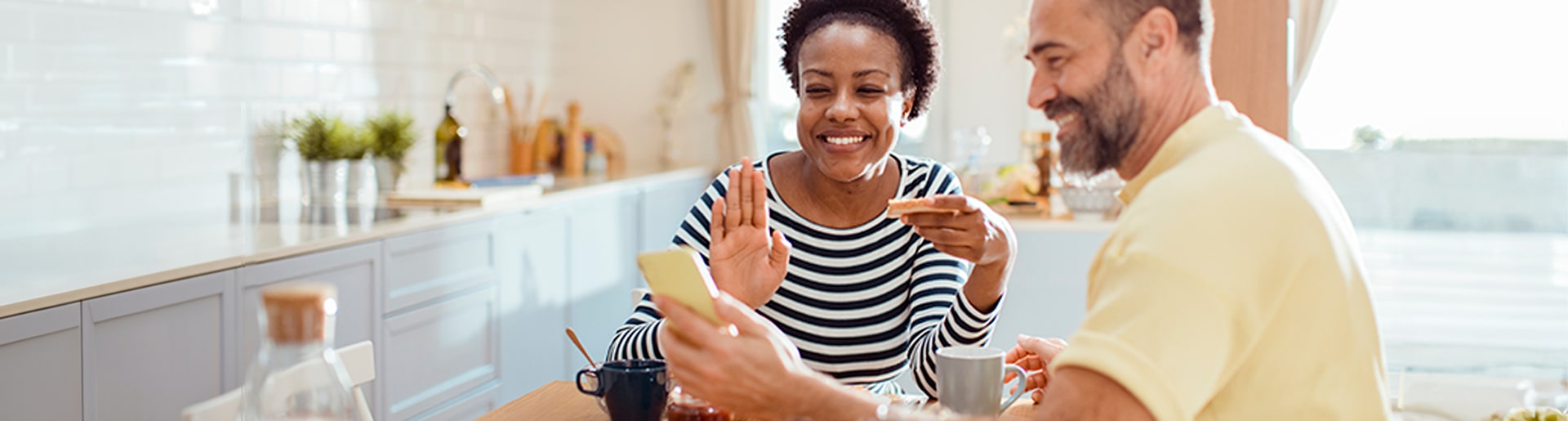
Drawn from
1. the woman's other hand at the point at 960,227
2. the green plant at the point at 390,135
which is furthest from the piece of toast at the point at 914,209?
the green plant at the point at 390,135

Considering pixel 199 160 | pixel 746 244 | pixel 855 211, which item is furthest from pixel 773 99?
pixel 746 244

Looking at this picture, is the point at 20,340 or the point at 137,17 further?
the point at 137,17

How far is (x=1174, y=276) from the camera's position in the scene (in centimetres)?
84

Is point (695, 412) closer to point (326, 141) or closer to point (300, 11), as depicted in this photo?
point (326, 141)

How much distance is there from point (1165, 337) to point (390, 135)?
2.95m

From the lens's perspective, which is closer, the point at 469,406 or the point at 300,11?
the point at 469,406

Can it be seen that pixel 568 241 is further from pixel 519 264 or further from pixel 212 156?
pixel 212 156

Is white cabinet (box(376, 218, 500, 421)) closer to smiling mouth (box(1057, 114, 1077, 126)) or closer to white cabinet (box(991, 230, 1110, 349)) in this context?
white cabinet (box(991, 230, 1110, 349))

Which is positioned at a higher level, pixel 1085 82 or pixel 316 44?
pixel 316 44

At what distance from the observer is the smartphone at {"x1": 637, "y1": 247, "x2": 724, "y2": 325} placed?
1016mm

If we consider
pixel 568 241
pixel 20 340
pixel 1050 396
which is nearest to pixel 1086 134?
pixel 1050 396

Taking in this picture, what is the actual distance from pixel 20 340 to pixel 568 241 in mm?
2038

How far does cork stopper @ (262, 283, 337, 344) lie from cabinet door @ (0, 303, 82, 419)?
1.24 metres

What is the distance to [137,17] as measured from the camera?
2.60 m
